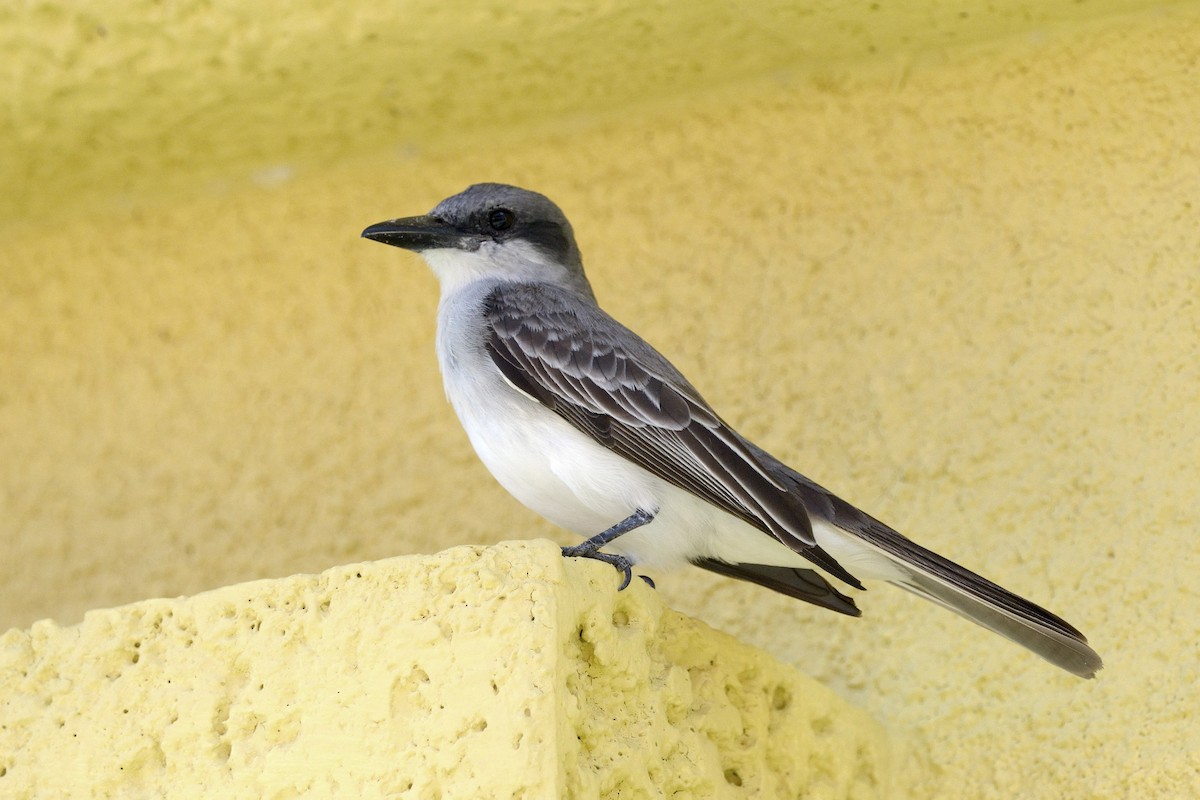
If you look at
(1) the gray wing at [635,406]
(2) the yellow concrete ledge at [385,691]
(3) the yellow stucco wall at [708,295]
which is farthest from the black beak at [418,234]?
(2) the yellow concrete ledge at [385,691]

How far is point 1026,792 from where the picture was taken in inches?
138

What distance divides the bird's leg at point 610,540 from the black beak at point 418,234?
954 millimetres

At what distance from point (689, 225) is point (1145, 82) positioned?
1325 mm

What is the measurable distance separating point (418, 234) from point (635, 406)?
32.0 inches

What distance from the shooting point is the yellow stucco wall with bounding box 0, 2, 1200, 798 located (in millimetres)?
3750

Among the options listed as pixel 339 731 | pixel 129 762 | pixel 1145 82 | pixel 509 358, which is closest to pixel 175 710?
pixel 129 762

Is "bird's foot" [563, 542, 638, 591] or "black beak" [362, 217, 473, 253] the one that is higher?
"black beak" [362, 217, 473, 253]

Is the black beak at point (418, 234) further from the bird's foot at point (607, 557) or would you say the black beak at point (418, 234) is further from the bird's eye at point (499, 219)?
the bird's foot at point (607, 557)

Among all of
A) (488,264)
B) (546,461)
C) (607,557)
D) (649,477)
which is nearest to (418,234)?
(488,264)

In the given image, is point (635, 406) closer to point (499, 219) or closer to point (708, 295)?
point (499, 219)

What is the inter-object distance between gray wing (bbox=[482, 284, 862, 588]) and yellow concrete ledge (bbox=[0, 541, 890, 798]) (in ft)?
1.00

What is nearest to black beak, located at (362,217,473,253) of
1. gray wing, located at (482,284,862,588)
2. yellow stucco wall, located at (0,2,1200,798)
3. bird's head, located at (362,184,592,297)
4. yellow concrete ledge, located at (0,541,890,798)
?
bird's head, located at (362,184,592,297)

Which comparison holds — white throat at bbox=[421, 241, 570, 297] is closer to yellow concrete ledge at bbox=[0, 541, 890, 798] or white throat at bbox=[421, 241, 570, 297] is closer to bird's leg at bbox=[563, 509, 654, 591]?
bird's leg at bbox=[563, 509, 654, 591]

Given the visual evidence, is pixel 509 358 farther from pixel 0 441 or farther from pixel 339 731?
pixel 0 441
